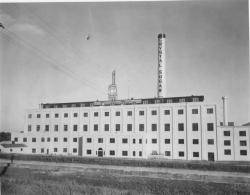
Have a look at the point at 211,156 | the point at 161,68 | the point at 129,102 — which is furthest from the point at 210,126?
the point at 161,68

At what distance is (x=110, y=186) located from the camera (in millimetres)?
24875

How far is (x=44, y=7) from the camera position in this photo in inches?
907

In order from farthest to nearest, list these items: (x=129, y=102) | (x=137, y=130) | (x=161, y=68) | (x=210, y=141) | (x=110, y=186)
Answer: (x=161, y=68), (x=129, y=102), (x=137, y=130), (x=210, y=141), (x=110, y=186)

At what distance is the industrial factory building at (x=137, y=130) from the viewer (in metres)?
39.8

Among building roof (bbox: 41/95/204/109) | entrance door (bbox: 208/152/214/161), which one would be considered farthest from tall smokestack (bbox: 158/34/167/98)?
entrance door (bbox: 208/152/214/161)

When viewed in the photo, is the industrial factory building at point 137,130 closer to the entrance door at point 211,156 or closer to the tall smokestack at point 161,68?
the entrance door at point 211,156

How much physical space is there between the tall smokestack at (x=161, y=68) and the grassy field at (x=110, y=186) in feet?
89.5

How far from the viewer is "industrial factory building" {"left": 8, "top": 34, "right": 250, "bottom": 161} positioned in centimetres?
3981

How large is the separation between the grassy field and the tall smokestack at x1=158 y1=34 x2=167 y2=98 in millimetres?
27284

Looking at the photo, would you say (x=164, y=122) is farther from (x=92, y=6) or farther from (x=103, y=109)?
(x=92, y=6)

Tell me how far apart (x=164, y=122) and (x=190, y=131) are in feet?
15.6

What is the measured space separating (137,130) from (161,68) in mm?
17233

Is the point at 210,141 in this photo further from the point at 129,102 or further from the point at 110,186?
the point at 110,186

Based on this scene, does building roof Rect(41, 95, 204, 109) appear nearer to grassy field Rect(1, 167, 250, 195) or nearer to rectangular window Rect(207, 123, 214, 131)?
rectangular window Rect(207, 123, 214, 131)
